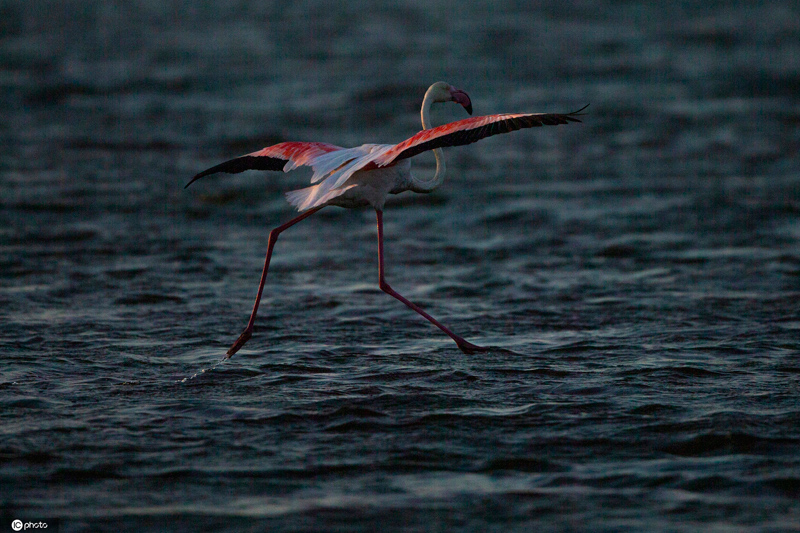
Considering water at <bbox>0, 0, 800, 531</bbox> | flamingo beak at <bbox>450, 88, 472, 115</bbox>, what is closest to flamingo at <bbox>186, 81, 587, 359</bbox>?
flamingo beak at <bbox>450, 88, 472, 115</bbox>

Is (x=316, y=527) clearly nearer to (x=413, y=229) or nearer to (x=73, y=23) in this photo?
(x=413, y=229)

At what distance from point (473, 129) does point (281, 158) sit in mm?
1849

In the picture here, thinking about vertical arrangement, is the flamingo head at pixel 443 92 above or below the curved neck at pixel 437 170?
above

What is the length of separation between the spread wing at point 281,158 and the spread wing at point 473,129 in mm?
992

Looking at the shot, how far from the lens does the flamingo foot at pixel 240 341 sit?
308 inches

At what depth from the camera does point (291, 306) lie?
9.41 meters

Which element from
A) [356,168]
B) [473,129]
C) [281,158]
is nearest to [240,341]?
[281,158]

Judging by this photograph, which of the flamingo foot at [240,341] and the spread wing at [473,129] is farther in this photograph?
the flamingo foot at [240,341]

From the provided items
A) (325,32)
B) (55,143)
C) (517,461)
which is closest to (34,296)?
(517,461)

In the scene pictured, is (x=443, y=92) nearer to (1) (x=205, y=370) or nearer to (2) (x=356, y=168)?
(2) (x=356, y=168)

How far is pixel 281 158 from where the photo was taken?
26.9 feet

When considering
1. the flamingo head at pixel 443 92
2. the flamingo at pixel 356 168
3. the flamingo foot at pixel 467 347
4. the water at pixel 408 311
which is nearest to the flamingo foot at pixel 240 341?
the flamingo at pixel 356 168

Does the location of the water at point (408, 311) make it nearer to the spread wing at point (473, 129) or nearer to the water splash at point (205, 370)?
the water splash at point (205, 370)

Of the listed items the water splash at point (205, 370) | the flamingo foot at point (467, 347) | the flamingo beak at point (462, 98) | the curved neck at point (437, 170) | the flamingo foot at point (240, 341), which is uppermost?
the flamingo beak at point (462, 98)
